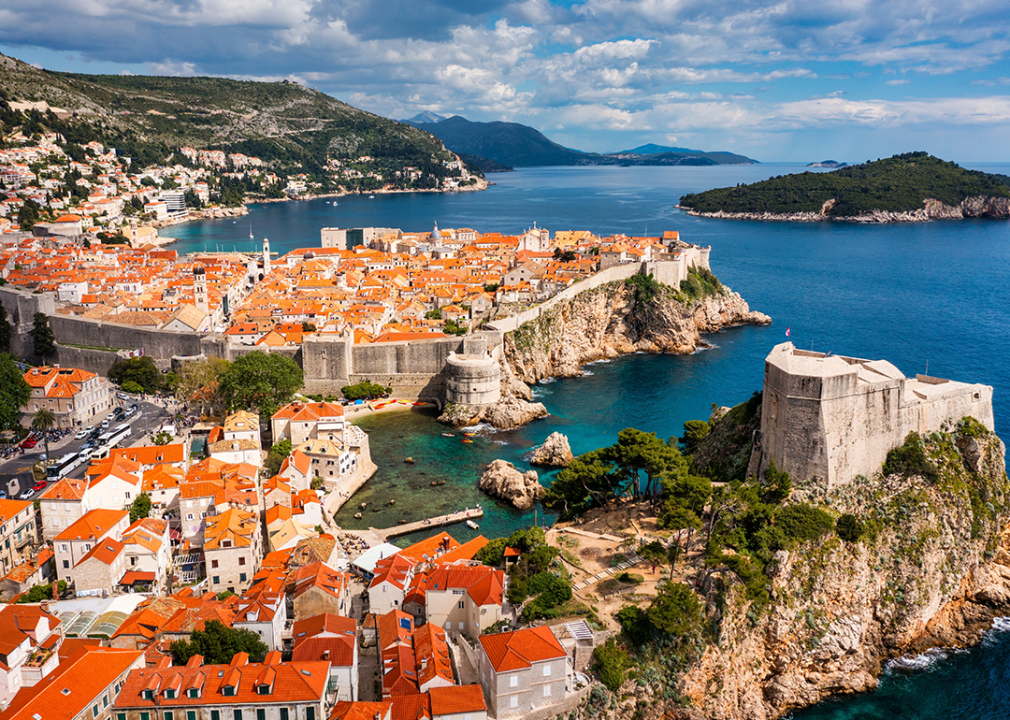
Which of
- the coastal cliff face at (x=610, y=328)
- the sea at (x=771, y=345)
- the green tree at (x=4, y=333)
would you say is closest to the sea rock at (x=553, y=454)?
the sea at (x=771, y=345)

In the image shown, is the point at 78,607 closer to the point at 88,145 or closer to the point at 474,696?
the point at 474,696

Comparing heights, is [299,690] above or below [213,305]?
below

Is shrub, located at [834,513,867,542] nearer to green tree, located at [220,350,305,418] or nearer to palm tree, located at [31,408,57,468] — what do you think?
green tree, located at [220,350,305,418]

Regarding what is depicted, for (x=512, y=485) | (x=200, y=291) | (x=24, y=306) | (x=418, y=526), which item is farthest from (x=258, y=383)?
(x=200, y=291)

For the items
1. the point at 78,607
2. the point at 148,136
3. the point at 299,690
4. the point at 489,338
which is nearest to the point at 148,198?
the point at 148,136

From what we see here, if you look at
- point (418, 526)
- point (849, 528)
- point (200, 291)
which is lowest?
point (418, 526)

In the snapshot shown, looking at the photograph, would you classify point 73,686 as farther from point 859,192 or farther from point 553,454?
point 859,192

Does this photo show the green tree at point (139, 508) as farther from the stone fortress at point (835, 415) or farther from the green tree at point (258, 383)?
the stone fortress at point (835, 415)
